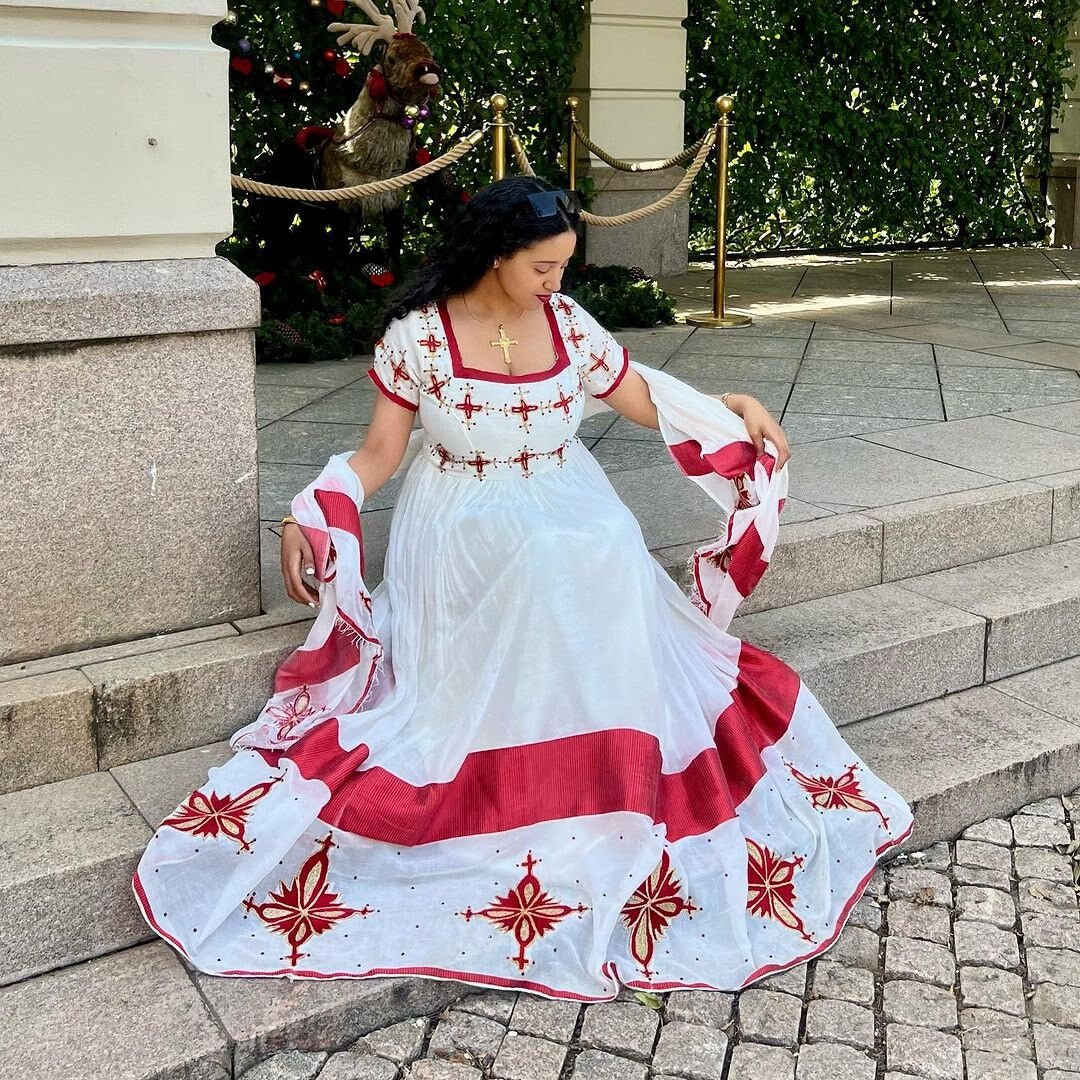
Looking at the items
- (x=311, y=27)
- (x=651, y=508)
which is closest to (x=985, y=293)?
(x=311, y=27)

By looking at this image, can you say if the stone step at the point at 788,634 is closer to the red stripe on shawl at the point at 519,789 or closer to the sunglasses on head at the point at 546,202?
the red stripe on shawl at the point at 519,789

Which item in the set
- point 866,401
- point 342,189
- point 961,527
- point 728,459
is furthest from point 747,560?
point 342,189

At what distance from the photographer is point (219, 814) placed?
2688 millimetres

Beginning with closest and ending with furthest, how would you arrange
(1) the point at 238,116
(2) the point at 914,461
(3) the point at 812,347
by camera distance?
(2) the point at 914,461, (3) the point at 812,347, (1) the point at 238,116

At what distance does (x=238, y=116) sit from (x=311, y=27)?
677 mm

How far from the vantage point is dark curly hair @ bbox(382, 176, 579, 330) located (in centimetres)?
287

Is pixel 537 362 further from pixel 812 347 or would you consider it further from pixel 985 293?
pixel 985 293

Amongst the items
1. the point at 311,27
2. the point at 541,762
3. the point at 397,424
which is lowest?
the point at 541,762

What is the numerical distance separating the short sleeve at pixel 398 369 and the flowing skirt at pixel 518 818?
0.89ft

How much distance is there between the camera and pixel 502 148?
6590mm

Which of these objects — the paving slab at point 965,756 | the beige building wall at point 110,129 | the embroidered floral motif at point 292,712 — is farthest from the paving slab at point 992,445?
the beige building wall at point 110,129

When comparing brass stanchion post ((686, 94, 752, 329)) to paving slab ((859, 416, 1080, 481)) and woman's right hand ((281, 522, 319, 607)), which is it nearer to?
paving slab ((859, 416, 1080, 481))

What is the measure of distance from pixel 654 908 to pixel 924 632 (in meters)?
1.44

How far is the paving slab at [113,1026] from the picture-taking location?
2.34 m
